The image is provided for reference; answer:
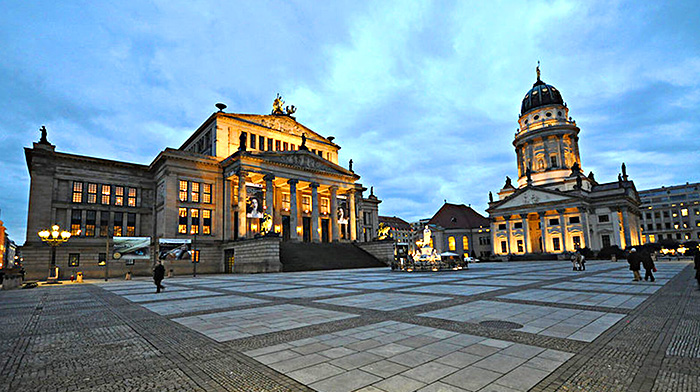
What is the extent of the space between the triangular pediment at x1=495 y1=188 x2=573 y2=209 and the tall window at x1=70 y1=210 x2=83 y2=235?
75210mm

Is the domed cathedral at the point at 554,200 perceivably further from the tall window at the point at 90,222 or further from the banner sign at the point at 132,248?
the tall window at the point at 90,222

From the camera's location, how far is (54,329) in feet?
29.1

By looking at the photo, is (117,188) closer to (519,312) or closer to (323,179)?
(323,179)

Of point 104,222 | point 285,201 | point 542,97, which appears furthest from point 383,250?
point 542,97

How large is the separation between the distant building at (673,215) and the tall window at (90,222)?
11933 cm

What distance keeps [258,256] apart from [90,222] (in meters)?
21.2

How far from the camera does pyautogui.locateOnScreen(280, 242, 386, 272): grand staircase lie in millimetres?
39094

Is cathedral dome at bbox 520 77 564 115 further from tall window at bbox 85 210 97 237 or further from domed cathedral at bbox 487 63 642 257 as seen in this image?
tall window at bbox 85 210 97 237

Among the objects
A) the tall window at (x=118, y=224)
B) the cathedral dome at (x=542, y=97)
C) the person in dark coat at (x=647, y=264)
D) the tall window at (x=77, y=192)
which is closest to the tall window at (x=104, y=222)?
the tall window at (x=118, y=224)

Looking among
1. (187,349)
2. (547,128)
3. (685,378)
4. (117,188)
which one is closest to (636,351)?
(685,378)

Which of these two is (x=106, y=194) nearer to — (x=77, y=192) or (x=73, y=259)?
(x=77, y=192)

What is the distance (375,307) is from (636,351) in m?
6.37

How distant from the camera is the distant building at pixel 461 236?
9181 centimetres

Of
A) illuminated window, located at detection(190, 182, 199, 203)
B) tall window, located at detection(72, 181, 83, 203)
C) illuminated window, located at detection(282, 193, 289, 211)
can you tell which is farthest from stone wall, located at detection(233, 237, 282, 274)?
tall window, located at detection(72, 181, 83, 203)
